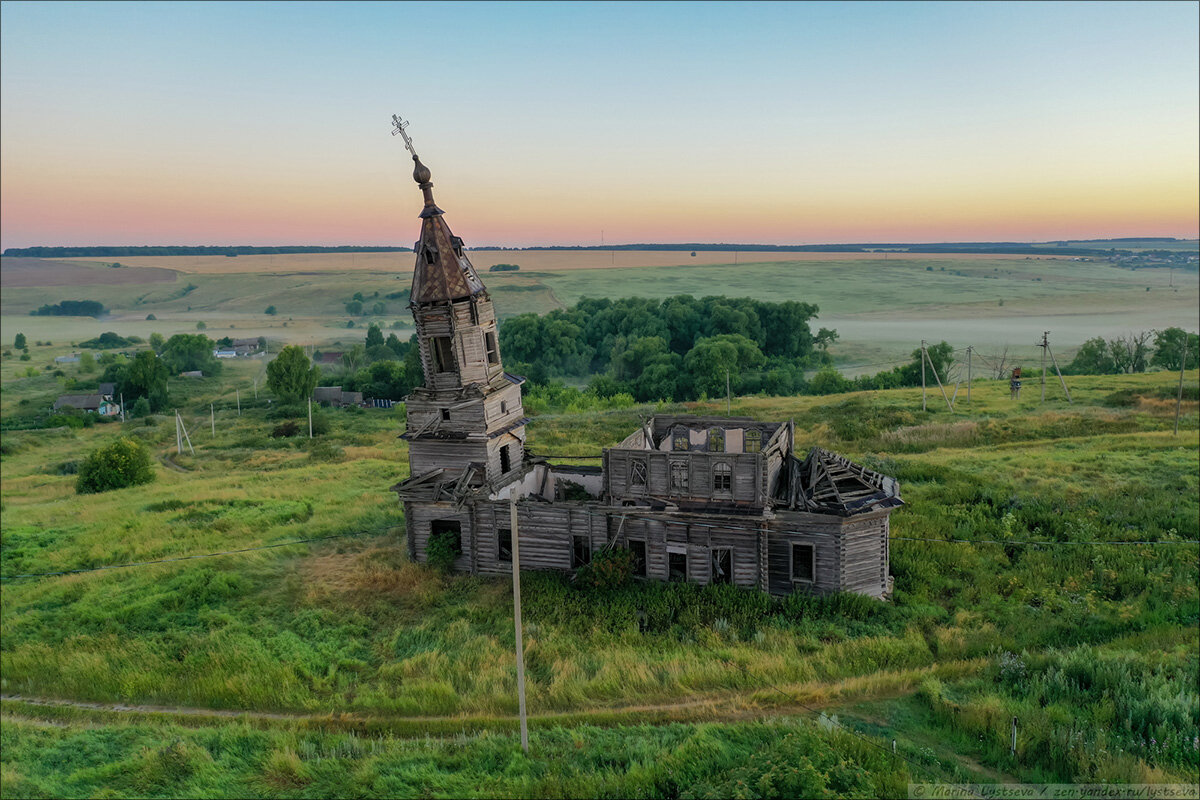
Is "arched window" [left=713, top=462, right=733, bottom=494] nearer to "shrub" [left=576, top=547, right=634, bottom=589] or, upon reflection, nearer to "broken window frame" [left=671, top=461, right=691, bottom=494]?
"broken window frame" [left=671, top=461, right=691, bottom=494]

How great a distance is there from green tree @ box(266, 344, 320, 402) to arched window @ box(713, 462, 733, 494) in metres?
70.9

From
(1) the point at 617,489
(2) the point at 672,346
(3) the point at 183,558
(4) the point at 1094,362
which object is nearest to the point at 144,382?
(2) the point at 672,346

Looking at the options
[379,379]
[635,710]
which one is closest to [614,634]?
[635,710]

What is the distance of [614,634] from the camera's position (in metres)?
20.0

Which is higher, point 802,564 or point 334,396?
point 334,396

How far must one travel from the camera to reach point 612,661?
60.7 feet

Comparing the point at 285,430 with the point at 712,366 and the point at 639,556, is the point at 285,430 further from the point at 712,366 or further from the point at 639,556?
the point at 639,556

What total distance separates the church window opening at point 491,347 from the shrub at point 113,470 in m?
32.5

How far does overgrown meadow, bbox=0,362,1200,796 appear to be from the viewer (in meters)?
14.1

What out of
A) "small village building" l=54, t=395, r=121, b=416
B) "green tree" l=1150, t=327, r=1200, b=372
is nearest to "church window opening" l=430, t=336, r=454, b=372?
"small village building" l=54, t=395, r=121, b=416

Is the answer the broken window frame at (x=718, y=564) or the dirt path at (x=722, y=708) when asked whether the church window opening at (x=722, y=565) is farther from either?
the dirt path at (x=722, y=708)

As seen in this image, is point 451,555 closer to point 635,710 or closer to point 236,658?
point 236,658

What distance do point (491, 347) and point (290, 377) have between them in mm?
64571

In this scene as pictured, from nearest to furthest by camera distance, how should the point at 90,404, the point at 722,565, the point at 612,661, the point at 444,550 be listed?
the point at 612,661 → the point at 722,565 → the point at 444,550 → the point at 90,404
